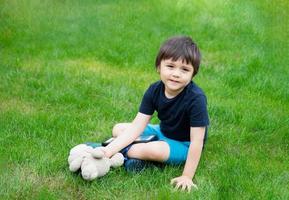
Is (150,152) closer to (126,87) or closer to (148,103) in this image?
(148,103)

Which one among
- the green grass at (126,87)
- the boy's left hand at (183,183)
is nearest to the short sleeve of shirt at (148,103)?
the green grass at (126,87)

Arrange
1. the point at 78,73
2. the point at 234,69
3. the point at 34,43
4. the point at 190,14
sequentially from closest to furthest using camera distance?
the point at 78,73
the point at 234,69
the point at 34,43
the point at 190,14

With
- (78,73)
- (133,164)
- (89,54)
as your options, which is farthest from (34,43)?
(133,164)

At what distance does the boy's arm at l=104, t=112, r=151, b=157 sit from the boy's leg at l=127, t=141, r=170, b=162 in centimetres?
7

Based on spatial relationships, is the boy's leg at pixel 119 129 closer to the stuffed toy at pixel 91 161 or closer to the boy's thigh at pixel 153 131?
the boy's thigh at pixel 153 131

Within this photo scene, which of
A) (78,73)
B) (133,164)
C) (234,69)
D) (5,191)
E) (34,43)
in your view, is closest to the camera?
(5,191)

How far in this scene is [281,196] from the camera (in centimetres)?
353

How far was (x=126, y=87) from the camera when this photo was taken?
541 centimetres

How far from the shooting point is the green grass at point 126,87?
3641mm

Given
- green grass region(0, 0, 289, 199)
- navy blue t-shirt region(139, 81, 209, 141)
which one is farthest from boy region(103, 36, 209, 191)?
green grass region(0, 0, 289, 199)

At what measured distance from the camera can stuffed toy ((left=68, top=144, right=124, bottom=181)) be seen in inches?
139

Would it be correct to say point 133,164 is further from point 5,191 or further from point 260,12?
point 260,12

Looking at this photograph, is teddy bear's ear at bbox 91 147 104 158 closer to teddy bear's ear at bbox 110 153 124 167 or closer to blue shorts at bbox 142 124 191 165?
teddy bear's ear at bbox 110 153 124 167

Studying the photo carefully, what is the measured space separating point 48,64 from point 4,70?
0.45m
